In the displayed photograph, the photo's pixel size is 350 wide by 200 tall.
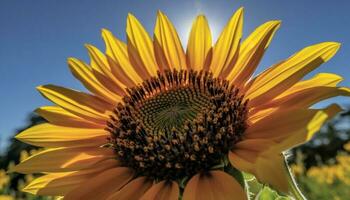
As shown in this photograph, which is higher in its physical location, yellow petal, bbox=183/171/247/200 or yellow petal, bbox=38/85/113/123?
yellow petal, bbox=38/85/113/123

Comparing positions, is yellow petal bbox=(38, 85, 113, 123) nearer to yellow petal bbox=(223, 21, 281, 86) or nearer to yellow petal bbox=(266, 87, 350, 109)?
yellow petal bbox=(223, 21, 281, 86)

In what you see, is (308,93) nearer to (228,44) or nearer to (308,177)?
(228,44)

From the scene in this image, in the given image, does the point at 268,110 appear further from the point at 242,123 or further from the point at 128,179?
the point at 128,179

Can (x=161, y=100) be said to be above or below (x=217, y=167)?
above

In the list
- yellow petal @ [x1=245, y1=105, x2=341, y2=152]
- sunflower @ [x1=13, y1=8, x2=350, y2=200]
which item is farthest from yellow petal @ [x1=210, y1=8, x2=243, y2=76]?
yellow petal @ [x1=245, y1=105, x2=341, y2=152]

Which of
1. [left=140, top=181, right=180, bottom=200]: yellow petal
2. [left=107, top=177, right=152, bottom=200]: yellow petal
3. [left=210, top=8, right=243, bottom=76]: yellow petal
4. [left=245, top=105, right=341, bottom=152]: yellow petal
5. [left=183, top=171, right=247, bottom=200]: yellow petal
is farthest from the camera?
[left=210, top=8, right=243, bottom=76]: yellow petal

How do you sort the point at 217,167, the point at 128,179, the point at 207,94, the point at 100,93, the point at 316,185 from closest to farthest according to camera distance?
1. the point at 217,167
2. the point at 128,179
3. the point at 207,94
4. the point at 100,93
5. the point at 316,185

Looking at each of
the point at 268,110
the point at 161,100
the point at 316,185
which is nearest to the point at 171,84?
the point at 161,100
